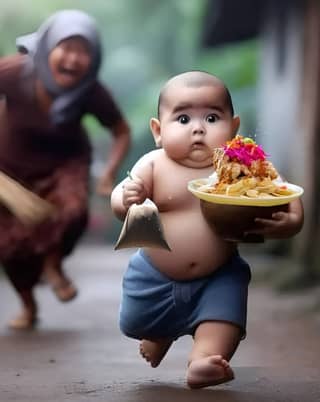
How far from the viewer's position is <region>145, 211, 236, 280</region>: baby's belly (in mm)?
1639

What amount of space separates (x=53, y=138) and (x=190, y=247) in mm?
990

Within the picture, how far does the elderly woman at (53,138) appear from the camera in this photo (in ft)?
7.91

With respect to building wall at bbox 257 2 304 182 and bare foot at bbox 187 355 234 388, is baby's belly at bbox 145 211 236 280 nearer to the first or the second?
bare foot at bbox 187 355 234 388

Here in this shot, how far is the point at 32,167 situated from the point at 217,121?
37.6 inches

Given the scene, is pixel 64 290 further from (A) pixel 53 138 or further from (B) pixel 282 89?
(B) pixel 282 89

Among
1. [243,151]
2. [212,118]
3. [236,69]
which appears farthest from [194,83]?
[236,69]

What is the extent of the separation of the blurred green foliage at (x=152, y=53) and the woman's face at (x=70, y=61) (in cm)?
87

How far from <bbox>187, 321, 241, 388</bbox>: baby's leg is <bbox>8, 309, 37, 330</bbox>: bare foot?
3.24 feet

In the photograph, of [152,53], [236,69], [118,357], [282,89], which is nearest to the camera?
[118,357]

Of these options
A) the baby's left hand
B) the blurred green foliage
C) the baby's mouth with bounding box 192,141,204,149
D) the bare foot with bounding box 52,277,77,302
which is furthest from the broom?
A: the blurred green foliage

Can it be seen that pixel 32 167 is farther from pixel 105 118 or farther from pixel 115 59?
pixel 115 59

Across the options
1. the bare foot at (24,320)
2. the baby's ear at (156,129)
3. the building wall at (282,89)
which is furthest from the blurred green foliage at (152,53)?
the baby's ear at (156,129)

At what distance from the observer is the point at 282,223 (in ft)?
5.19

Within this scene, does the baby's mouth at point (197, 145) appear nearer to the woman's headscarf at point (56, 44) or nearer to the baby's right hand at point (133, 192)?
the baby's right hand at point (133, 192)
